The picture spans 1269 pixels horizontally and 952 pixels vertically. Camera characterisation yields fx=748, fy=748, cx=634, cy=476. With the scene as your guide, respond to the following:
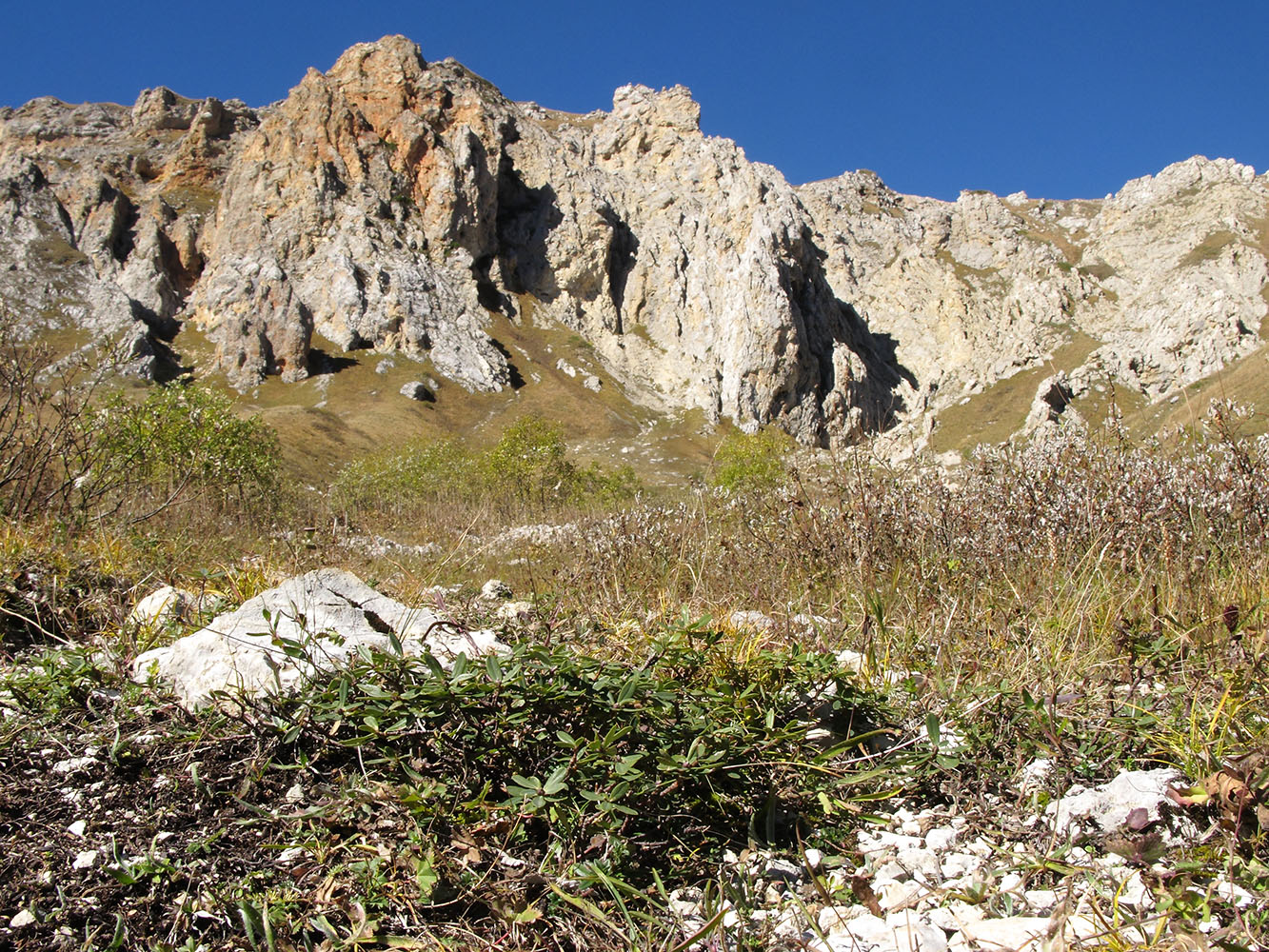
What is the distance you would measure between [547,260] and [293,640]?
96009 millimetres

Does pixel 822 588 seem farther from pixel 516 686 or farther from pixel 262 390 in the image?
pixel 262 390

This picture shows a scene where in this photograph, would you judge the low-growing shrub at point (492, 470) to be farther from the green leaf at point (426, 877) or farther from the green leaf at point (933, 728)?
the green leaf at point (426, 877)

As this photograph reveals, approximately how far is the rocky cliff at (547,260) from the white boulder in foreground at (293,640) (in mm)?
77030

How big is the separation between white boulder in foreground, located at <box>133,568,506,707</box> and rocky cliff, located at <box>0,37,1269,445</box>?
253 ft

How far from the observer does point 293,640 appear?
7.78ft

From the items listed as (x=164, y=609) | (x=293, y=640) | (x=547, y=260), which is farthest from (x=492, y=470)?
(x=547, y=260)

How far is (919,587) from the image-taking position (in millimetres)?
3434

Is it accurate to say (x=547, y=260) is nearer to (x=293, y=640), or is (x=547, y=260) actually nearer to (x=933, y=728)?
(x=293, y=640)

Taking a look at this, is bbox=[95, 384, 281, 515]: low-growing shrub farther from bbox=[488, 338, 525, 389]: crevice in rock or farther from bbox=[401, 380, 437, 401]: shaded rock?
bbox=[488, 338, 525, 389]: crevice in rock

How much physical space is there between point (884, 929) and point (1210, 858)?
762mm

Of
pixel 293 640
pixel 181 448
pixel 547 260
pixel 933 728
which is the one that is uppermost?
pixel 547 260

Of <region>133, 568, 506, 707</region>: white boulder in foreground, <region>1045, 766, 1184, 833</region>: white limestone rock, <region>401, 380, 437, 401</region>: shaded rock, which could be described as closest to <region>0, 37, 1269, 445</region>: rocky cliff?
<region>401, 380, 437, 401</region>: shaded rock

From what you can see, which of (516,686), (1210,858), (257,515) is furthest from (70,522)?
(1210,858)

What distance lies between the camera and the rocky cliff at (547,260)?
260 feet
